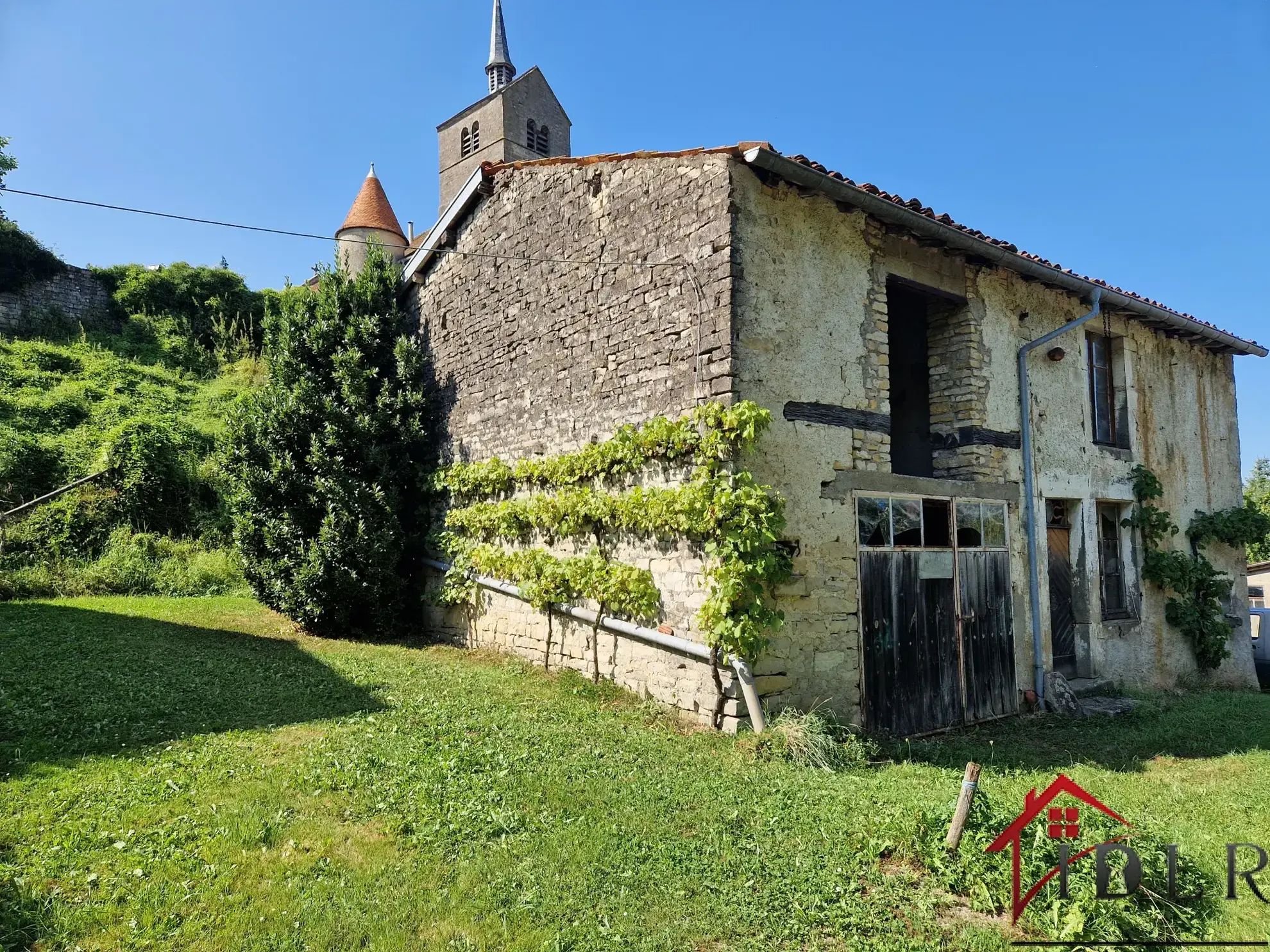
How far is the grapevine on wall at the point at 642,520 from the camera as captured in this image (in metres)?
6.36

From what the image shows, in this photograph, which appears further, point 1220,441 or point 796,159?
point 1220,441

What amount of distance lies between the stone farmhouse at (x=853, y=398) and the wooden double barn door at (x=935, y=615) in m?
0.03

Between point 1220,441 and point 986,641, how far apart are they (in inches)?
298

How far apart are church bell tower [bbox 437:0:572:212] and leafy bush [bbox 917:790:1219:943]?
24.2 meters

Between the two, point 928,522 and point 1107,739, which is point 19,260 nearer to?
point 928,522

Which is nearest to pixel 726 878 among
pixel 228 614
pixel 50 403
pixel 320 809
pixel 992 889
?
pixel 992 889

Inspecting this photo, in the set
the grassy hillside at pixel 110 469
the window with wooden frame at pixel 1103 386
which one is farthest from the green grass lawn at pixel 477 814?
the grassy hillside at pixel 110 469

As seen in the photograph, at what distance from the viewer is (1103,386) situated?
1084cm

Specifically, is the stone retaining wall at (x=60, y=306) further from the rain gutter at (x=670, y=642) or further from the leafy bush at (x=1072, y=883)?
the leafy bush at (x=1072, y=883)

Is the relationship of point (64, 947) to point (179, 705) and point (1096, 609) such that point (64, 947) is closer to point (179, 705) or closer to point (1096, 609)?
point (179, 705)

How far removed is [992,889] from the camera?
3896 millimetres

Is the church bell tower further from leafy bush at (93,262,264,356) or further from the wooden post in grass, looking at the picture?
the wooden post in grass

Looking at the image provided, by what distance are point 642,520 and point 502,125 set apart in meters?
21.9

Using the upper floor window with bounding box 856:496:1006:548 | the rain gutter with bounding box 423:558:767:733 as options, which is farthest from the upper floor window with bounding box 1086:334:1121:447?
the rain gutter with bounding box 423:558:767:733
